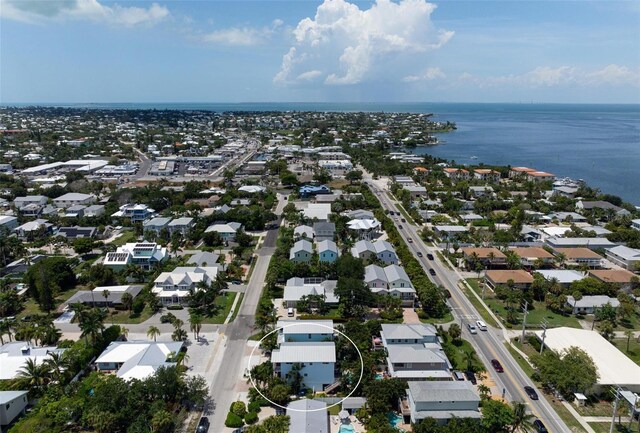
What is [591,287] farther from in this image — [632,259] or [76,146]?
[76,146]

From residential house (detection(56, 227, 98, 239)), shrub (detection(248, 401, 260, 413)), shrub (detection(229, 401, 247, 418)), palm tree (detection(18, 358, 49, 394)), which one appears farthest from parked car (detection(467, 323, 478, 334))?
residential house (detection(56, 227, 98, 239))

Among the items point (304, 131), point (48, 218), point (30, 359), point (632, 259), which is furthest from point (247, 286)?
point (304, 131)

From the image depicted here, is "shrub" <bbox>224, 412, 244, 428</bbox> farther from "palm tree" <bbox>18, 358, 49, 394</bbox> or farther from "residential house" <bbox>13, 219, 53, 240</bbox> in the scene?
"residential house" <bbox>13, 219, 53, 240</bbox>

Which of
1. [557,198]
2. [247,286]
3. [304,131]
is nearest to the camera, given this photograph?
[247,286]

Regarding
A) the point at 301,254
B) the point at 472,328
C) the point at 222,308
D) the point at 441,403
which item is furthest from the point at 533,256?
the point at 222,308

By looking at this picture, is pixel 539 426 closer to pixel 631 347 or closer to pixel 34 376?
pixel 631 347

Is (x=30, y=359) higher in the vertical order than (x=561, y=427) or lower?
higher
